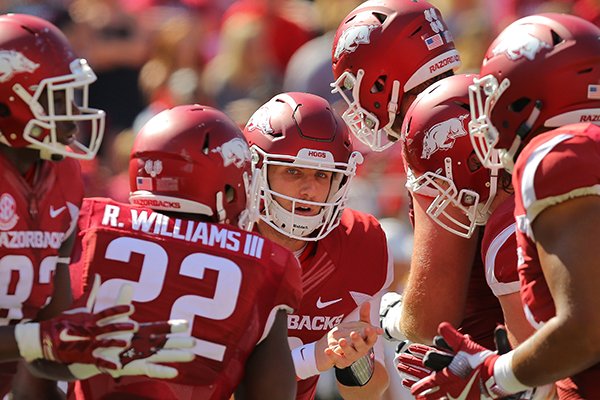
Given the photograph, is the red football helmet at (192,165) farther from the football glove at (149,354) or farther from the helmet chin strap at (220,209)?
the football glove at (149,354)

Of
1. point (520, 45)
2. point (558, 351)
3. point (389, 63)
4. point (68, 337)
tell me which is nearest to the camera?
point (558, 351)

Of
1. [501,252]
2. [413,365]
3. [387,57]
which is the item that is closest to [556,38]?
[501,252]

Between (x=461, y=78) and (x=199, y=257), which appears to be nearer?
(x=199, y=257)

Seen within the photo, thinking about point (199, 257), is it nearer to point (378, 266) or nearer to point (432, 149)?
point (432, 149)

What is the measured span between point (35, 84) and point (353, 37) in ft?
5.90

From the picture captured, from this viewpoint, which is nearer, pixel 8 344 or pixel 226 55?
pixel 8 344

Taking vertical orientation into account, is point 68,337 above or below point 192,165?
below

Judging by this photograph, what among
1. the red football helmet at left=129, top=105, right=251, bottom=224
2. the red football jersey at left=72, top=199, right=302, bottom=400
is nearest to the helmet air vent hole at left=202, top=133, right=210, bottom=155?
the red football helmet at left=129, top=105, right=251, bottom=224

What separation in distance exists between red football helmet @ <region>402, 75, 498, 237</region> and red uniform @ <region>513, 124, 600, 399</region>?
79cm

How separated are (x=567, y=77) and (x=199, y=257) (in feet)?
4.05

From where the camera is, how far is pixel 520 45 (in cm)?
367

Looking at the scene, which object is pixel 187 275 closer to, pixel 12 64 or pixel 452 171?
pixel 12 64

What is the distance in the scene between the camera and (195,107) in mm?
4180

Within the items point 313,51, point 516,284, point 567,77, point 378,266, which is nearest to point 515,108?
point 567,77
